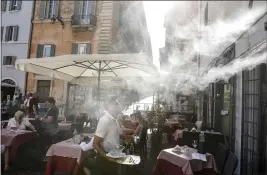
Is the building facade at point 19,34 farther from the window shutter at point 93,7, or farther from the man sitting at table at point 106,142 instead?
the man sitting at table at point 106,142

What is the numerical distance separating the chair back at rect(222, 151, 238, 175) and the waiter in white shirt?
1.62m

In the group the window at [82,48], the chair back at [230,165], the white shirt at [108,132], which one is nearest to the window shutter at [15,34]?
the window at [82,48]

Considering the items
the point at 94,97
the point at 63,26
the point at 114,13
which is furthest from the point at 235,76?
A: the point at 63,26

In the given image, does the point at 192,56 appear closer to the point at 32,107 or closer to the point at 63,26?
the point at 63,26

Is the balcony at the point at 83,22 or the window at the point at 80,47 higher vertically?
the balcony at the point at 83,22

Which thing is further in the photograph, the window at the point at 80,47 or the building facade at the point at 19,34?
the window at the point at 80,47

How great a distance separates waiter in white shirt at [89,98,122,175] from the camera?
3.03 metres

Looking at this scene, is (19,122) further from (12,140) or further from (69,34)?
(69,34)

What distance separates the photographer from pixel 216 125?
335 inches

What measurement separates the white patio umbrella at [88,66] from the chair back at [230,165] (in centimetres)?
246

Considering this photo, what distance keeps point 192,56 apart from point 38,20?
11296 millimetres

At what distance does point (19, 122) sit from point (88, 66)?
2189 mm

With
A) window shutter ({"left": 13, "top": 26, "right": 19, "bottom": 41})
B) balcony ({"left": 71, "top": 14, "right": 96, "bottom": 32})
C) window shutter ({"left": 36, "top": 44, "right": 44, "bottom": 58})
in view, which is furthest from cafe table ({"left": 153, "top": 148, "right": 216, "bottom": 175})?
window shutter ({"left": 13, "top": 26, "right": 19, "bottom": 41})

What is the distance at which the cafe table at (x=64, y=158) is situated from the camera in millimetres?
3467
